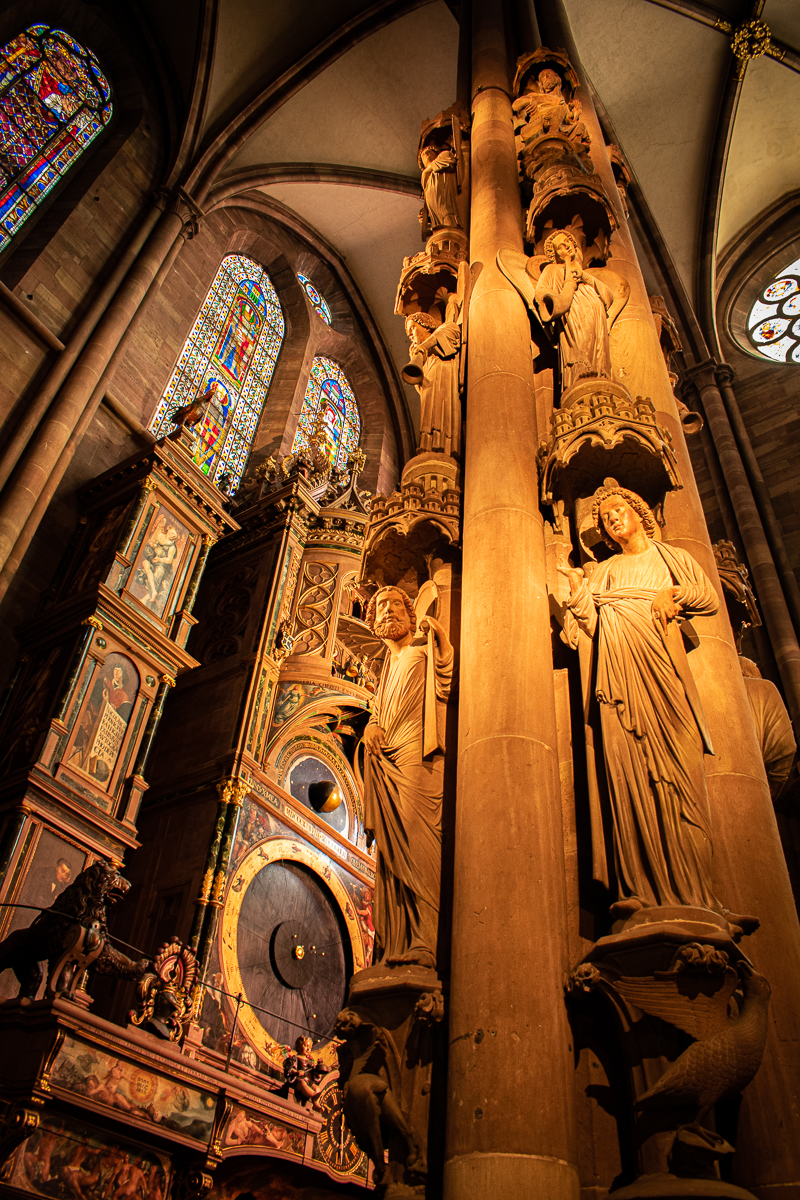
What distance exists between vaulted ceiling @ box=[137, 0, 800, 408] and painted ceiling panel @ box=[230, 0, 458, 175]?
0.02 m

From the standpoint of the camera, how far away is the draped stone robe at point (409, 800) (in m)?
3.17

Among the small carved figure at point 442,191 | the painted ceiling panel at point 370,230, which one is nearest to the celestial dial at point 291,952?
the small carved figure at point 442,191

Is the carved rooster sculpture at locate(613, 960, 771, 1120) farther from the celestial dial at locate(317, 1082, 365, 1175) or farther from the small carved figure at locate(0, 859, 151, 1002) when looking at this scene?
the celestial dial at locate(317, 1082, 365, 1175)

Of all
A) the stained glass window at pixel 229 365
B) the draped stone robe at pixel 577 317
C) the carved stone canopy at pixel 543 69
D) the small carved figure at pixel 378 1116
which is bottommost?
the small carved figure at pixel 378 1116

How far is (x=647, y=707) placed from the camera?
312 cm

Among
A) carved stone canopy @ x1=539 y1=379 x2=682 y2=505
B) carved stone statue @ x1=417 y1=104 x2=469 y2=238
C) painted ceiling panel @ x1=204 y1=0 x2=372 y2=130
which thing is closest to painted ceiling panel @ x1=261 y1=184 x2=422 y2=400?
painted ceiling panel @ x1=204 y1=0 x2=372 y2=130

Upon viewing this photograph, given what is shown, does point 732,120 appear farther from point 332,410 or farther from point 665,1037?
point 665,1037

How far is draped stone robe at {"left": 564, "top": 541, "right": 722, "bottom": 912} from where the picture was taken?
276 centimetres

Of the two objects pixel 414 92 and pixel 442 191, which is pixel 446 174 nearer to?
pixel 442 191

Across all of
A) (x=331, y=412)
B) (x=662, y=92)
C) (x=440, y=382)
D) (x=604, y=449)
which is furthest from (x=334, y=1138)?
(x=662, y=92)

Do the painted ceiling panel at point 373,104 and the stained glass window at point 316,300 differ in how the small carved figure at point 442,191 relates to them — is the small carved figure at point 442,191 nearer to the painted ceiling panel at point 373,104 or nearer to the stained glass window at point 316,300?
the painted ceiling panel at point 373,104

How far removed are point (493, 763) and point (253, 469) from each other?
1219 centimetres

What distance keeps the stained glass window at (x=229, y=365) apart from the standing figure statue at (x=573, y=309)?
862 cm

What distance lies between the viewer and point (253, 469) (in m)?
14.7
